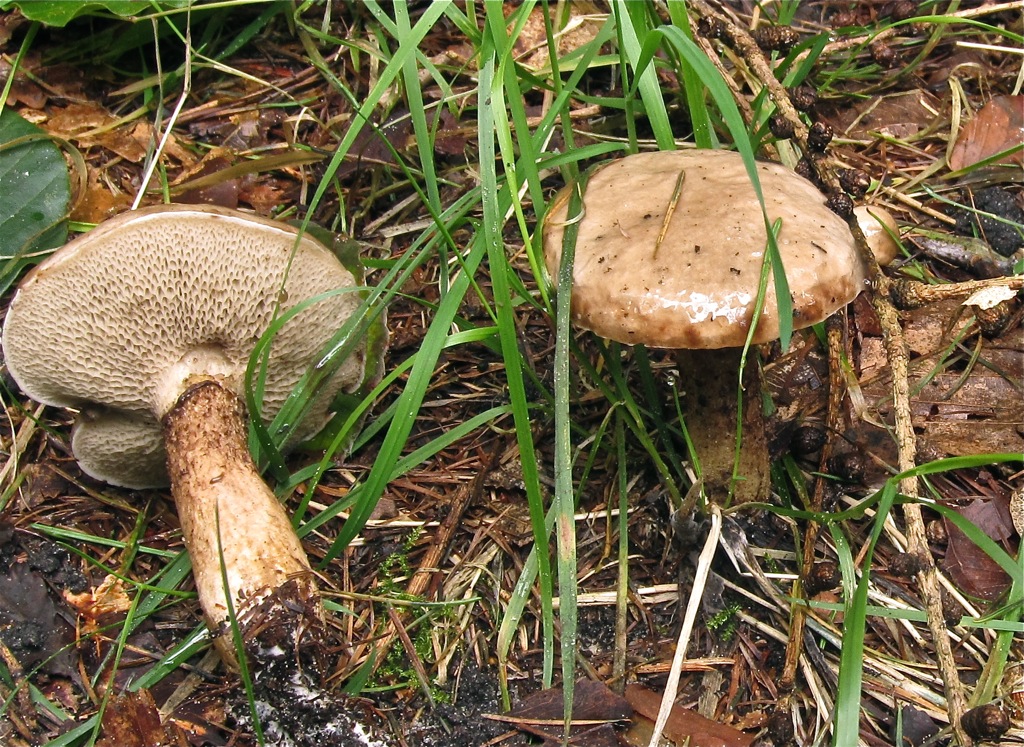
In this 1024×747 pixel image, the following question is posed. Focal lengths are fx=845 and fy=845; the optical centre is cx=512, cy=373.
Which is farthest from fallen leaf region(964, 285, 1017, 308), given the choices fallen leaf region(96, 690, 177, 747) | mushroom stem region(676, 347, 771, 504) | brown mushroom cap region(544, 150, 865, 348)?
fallen leaf region(96, 690, 177, 747)

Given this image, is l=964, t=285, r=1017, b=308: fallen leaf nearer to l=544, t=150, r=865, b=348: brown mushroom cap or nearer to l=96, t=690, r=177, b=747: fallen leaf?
l=544, t=150, r=865, b=348: brown mushroom cap

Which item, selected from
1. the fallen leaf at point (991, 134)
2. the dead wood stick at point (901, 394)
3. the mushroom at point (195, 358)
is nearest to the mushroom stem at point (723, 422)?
the dead wood stick at point (901, 394)

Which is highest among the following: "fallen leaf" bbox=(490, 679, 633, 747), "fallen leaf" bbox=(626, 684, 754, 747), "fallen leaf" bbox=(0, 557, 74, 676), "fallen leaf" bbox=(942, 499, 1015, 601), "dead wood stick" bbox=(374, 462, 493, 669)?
"fallen leaf" bbox=(0, 557, 74, 676)

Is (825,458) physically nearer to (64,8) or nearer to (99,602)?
(99,602)

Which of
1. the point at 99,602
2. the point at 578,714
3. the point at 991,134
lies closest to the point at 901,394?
the point at 578,714

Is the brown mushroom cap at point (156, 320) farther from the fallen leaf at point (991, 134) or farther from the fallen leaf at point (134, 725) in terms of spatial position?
the fallen leaf at point (991, 134)
